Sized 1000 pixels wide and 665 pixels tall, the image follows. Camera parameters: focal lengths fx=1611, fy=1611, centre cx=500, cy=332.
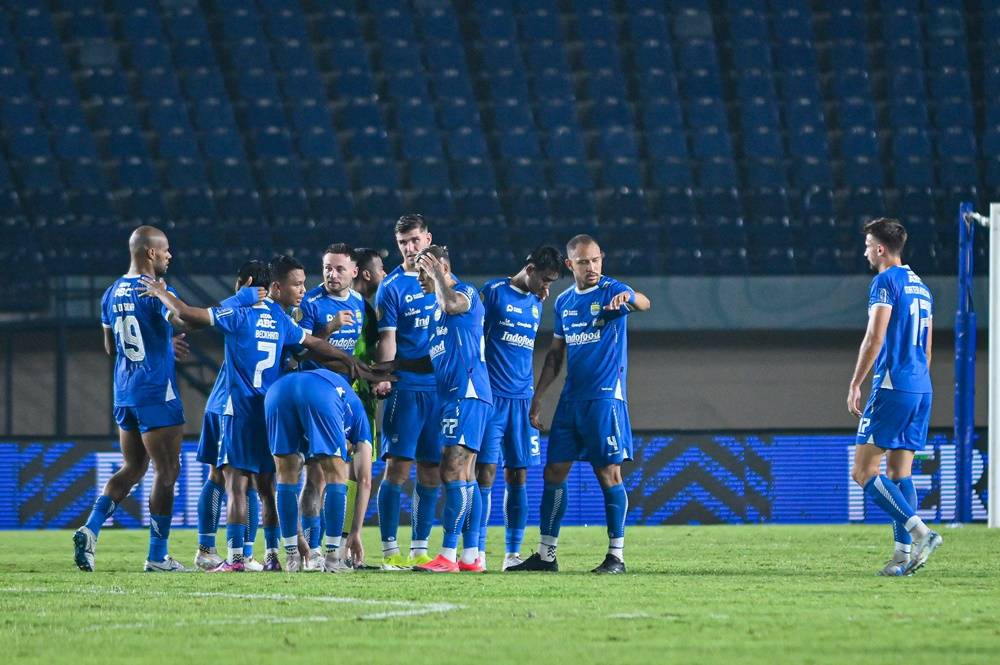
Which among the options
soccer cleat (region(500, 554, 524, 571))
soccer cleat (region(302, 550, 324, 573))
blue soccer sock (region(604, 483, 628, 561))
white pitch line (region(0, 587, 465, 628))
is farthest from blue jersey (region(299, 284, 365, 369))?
white pitch line (region(0, 587, 465, 628))

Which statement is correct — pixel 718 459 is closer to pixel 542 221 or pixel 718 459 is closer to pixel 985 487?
pixel 985 487

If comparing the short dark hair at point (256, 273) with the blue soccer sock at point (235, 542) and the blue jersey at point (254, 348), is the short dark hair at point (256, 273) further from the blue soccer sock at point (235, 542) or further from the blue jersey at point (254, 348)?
the blue soccer sock at point (235, 542)

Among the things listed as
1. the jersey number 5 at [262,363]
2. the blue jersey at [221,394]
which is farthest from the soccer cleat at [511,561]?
the blue jersey at [221,394]

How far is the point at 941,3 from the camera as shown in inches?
818

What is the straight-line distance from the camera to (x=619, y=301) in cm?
841

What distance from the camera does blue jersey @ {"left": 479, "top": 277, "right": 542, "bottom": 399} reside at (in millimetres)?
9164

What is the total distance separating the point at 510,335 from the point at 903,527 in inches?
95.8

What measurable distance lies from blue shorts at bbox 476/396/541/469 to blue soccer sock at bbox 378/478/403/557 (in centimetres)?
52

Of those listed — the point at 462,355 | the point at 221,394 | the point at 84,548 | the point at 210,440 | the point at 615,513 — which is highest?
the point at 462,355

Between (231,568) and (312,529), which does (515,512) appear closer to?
(312,529)

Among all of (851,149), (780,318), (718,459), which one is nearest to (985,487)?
(718,459)

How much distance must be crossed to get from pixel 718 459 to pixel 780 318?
361 centimetres

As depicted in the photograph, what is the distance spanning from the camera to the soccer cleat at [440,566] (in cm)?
850

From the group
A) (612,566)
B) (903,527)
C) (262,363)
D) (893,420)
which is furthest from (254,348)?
(903,527)
